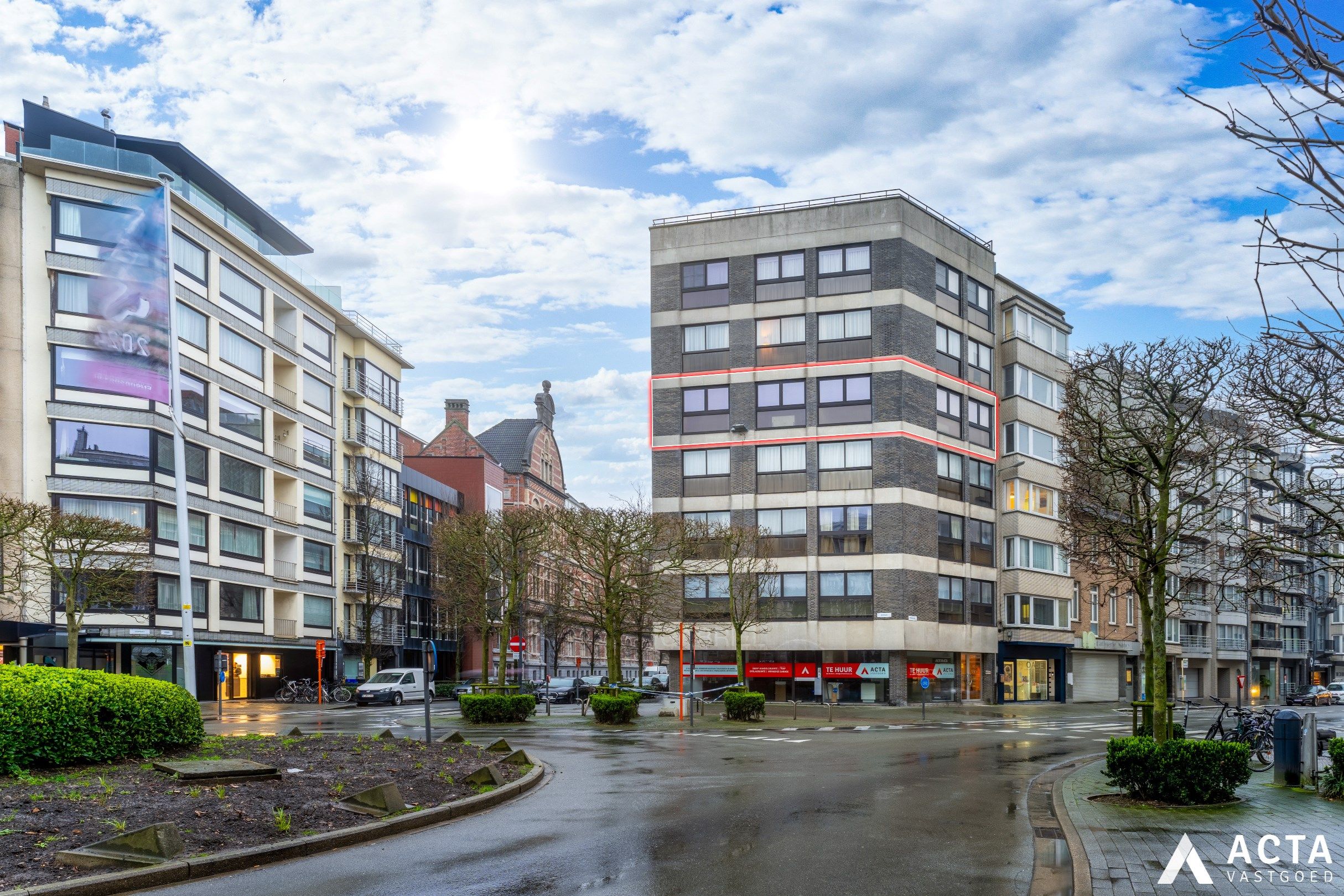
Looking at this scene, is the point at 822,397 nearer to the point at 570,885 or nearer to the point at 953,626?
the point at 953,626

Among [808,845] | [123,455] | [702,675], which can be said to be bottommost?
[702,675]

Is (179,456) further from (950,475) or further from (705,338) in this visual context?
(950,475)

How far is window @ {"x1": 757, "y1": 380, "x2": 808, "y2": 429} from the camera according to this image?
54.9 m

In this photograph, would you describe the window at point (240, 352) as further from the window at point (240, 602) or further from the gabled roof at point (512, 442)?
the gabled roof at point (512, 442)

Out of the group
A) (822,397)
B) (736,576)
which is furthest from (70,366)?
(822,397)

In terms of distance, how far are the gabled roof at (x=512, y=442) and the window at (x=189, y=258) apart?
4653 cm

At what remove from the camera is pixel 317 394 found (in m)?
66.5

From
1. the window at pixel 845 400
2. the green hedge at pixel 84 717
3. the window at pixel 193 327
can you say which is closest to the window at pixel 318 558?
the window at pixel 193 327

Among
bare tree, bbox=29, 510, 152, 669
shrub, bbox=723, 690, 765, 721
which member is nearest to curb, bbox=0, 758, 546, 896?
shrub, bbox=723, 690, 765, 721

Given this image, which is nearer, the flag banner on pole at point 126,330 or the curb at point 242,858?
the curb at point 242,858

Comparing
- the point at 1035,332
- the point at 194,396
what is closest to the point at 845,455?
the point at 1035,332

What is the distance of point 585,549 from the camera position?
4119 cm

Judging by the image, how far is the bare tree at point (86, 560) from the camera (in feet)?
128

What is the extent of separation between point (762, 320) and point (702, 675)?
16627 mm
